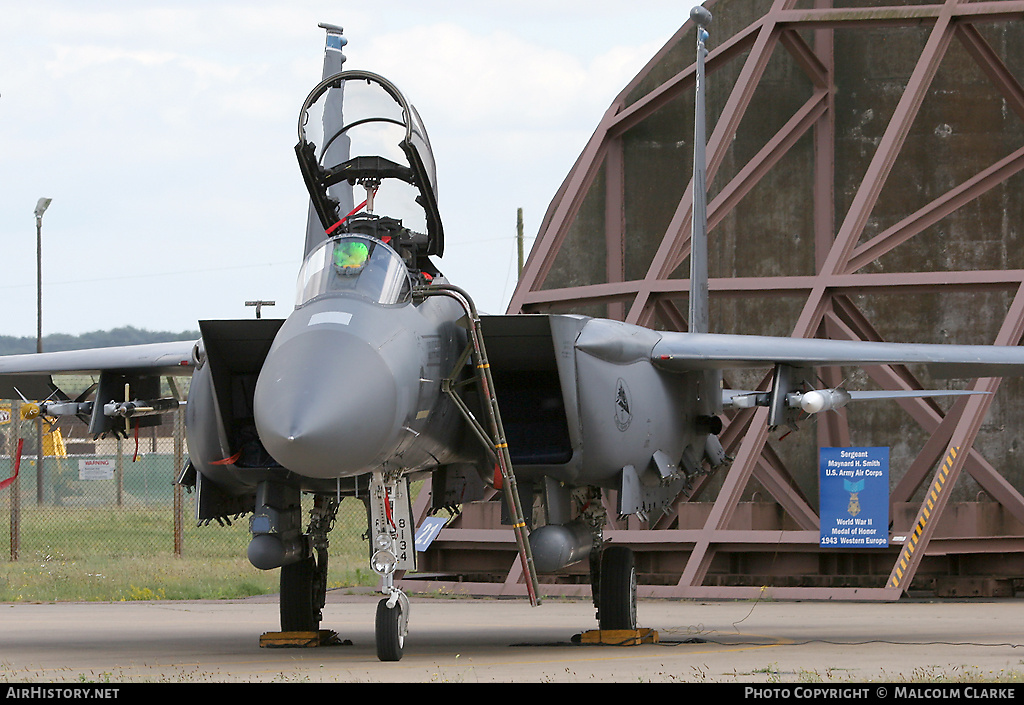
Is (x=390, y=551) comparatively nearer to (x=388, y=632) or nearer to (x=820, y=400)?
(x=388, y=632)

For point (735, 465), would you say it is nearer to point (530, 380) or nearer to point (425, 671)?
point (530, 380)

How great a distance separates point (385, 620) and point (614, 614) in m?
2.98

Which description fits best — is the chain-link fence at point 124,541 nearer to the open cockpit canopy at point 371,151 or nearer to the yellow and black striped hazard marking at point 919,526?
the open cockpit canopy at point 371,151

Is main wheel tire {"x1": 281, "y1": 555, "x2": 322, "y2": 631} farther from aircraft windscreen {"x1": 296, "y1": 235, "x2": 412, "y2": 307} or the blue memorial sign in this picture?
the blue memorial sign

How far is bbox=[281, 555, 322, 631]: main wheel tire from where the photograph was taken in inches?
504

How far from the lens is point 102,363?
13.3 meters

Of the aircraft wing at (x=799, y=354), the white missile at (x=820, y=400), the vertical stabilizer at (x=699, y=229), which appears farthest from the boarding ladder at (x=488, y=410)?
the vertical stabilizer at (x=699, y=229)

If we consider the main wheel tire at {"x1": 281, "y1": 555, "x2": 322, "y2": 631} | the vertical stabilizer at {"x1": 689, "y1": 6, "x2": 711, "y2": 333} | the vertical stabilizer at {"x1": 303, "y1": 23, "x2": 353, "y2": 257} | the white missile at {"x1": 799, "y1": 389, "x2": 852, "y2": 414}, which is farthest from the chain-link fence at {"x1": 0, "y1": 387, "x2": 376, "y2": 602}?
the vertical stabilizer at {"x1": 689, "y1": 6, "x2": 711, "y2": 333}

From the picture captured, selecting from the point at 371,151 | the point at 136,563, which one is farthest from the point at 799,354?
the point at 136,563

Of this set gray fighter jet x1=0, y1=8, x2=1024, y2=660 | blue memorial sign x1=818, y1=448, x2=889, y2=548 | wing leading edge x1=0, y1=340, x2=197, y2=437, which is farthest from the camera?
blue memorial sign x1=818, y1=448, x2=889, y2=548

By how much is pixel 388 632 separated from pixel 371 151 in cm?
378

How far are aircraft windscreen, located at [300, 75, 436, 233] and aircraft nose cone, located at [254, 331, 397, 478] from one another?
235 cm

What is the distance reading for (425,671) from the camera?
9531 mm
